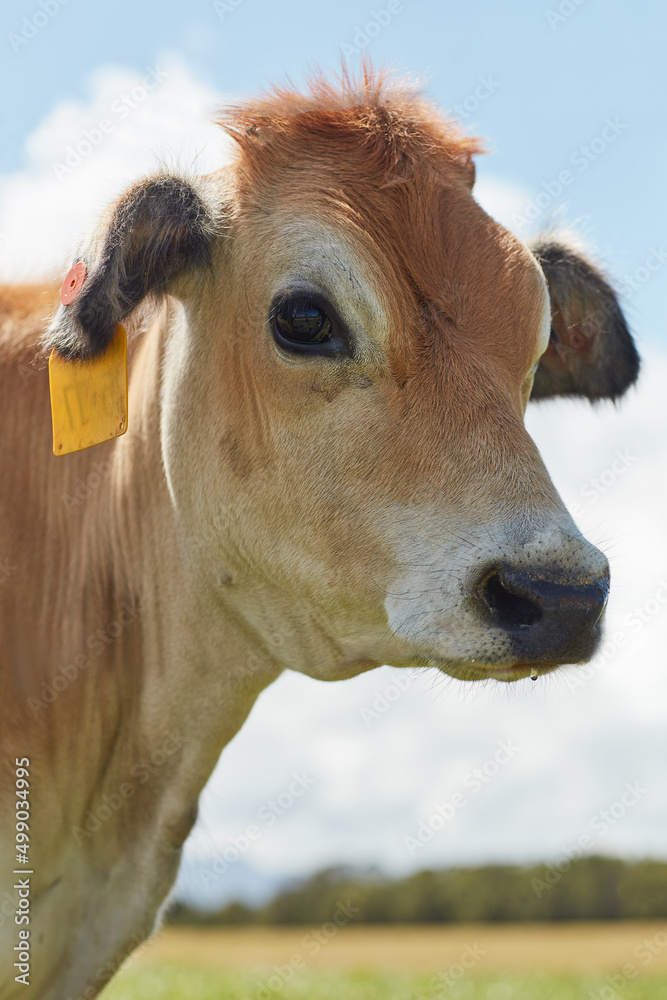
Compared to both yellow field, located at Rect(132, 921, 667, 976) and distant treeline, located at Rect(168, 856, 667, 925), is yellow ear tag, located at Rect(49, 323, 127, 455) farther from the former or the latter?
distant treeline, located at Rect(168, 856, 667, 925)

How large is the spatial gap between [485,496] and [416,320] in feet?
2.36

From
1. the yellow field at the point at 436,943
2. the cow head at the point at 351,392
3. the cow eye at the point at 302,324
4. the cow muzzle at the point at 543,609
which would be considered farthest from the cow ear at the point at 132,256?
the yellow field at the point at 436,943

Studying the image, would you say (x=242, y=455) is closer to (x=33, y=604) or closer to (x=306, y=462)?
(x=306, y=462)

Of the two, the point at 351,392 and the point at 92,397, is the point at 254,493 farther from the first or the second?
the point at 92,397

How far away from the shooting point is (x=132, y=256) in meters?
3.76

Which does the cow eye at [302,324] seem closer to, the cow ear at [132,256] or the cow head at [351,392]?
the cow head at [351,392]

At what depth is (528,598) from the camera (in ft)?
9.75

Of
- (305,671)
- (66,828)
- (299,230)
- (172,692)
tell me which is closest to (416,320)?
(299,230)

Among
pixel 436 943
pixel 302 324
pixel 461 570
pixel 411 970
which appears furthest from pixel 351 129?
pixel 436 943

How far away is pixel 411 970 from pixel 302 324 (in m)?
12.1

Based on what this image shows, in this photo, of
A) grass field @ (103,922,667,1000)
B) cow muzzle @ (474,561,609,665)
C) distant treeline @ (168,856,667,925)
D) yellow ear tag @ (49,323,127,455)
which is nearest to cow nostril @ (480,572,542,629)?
cow muzzle @ (474,561,609,665)

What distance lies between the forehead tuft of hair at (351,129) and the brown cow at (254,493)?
0.04ft

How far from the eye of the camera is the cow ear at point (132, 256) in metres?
3.63

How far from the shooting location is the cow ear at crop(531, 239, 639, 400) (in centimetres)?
505
